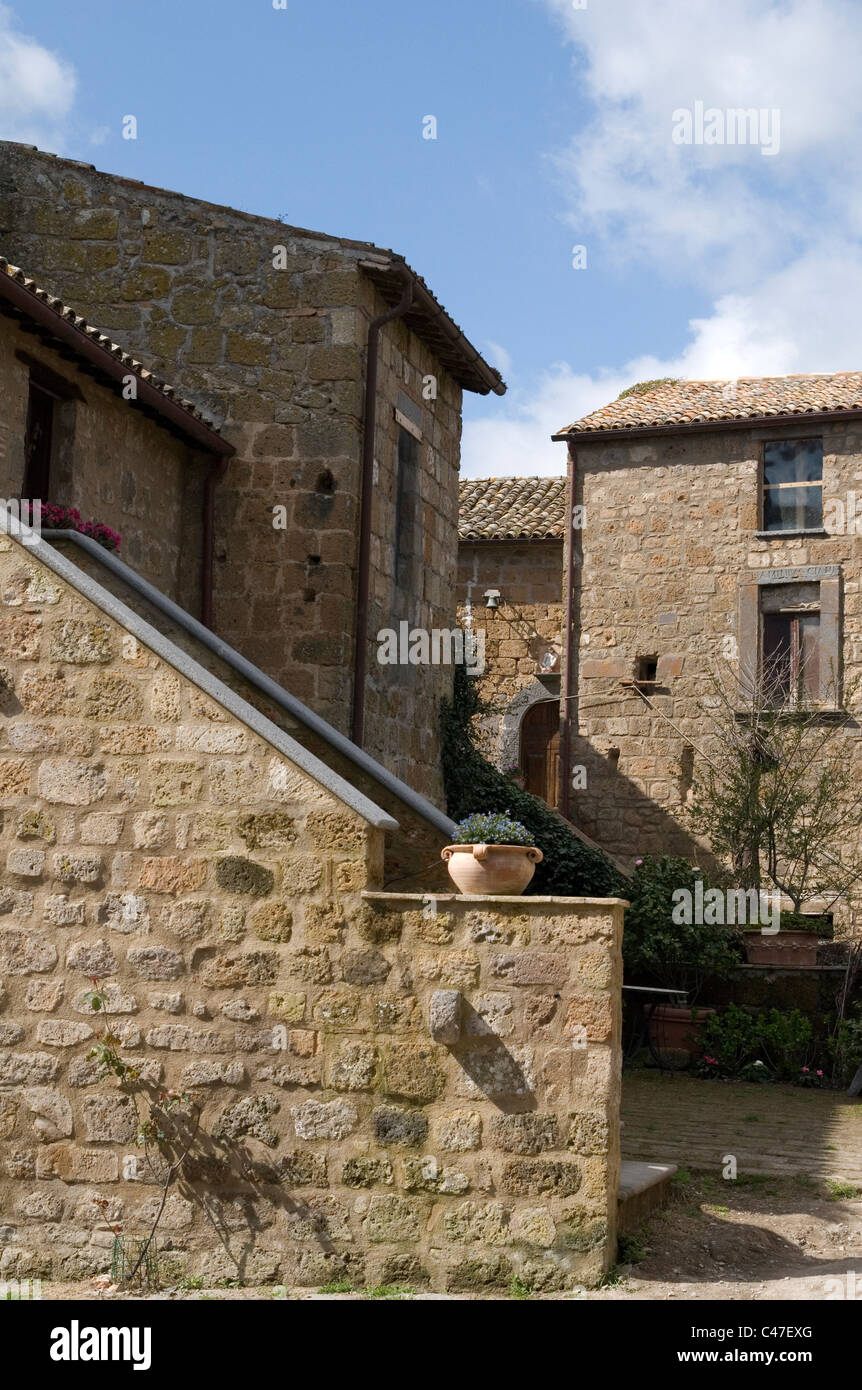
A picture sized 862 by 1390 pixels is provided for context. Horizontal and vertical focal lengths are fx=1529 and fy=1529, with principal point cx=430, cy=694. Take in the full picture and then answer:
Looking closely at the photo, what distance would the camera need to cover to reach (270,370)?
11641mm

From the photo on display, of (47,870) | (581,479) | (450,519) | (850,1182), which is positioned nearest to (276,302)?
(450,519)

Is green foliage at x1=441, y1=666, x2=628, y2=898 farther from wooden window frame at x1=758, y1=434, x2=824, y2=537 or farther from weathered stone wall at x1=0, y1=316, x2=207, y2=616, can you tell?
wooden window frame at x1=758, y1=434, x2=824, y2=537

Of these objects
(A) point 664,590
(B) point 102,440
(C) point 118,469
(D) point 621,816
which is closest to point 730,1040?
(D) point 621,816

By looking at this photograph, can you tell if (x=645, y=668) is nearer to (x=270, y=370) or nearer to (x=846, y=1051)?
(x=846, y=1051)

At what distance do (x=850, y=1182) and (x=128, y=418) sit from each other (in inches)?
264

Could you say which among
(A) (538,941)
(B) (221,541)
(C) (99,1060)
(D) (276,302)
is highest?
(D) (276,302)

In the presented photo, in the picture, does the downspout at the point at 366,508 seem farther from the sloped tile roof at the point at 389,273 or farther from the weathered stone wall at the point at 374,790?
the weathered stone wall at the point at 374,790

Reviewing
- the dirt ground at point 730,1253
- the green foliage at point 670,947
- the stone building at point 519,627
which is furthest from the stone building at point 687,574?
the dirt ground at point 730,1253

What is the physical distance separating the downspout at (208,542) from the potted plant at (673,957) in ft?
15.7

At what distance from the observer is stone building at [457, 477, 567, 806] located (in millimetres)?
21219

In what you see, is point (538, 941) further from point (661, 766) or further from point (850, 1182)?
point (661, 766)

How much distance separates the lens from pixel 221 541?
11.6 metres

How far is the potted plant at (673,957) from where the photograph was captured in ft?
42.9

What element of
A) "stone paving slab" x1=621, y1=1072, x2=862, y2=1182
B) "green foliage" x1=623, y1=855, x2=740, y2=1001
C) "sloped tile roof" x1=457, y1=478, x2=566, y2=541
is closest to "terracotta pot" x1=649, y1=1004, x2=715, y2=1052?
"green foliage" x1=623, y1=855, x2=740, y2=1001
